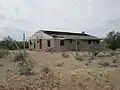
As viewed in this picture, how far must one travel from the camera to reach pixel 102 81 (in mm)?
13398

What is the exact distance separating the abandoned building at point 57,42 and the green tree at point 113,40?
2.95 m

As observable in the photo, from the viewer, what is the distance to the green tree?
173 feet

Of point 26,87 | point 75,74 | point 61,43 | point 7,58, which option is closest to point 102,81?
point 75,74

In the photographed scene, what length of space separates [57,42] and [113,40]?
13554 mm

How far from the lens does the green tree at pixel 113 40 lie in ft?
173

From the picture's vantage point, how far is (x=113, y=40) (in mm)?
54250

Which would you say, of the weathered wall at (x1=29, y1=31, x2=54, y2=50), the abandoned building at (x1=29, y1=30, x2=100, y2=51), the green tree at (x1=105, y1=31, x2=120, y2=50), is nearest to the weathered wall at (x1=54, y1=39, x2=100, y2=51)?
the abandoned building at (x1=29, y1=30, x2=100, y2=51)

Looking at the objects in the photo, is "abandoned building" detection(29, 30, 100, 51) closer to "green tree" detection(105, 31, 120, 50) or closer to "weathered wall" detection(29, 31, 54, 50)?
"weathered wall" detection(29, 31, 54, 50)

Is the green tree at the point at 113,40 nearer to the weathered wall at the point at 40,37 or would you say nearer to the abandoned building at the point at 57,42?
the abandoned building at the point at 57,42

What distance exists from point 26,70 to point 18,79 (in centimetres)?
234

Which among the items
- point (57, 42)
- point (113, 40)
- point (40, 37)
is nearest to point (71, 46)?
point (57, 42)

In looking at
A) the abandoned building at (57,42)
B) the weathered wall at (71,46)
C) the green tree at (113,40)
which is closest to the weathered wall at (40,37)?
the abandoned building at (57,42)

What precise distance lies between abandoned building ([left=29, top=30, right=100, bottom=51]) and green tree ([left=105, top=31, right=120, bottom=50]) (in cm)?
295

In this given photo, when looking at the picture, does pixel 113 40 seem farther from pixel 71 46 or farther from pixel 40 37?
pixel 40 37
